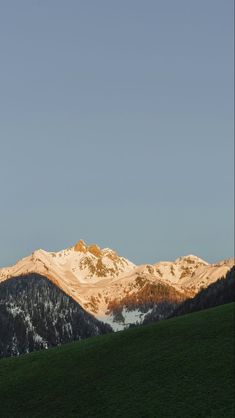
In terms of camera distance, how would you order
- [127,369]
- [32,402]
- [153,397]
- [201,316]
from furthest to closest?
[201,316]
[127,369]
[32,402]
[153,397]

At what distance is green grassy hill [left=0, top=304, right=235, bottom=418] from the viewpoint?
1592 inches

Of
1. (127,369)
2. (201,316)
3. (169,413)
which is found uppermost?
(201,316)

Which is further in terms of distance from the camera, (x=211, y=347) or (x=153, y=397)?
(x=211, y=347)

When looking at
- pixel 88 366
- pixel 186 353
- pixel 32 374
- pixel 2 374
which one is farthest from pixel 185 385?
pixel 2 374

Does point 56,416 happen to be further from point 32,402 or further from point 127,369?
point 127,369

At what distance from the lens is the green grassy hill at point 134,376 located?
40.4 m

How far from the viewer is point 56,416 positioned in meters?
41.0

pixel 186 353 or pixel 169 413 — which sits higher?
pixel 186 353

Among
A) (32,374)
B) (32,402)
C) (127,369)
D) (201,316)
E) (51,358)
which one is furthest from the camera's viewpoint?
(201,316)

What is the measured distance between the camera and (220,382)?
42406 mm

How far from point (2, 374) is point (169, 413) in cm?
1909

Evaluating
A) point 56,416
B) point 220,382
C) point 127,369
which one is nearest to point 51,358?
point 127,369

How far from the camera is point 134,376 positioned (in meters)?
46.0

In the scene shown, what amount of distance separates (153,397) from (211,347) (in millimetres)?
9280
